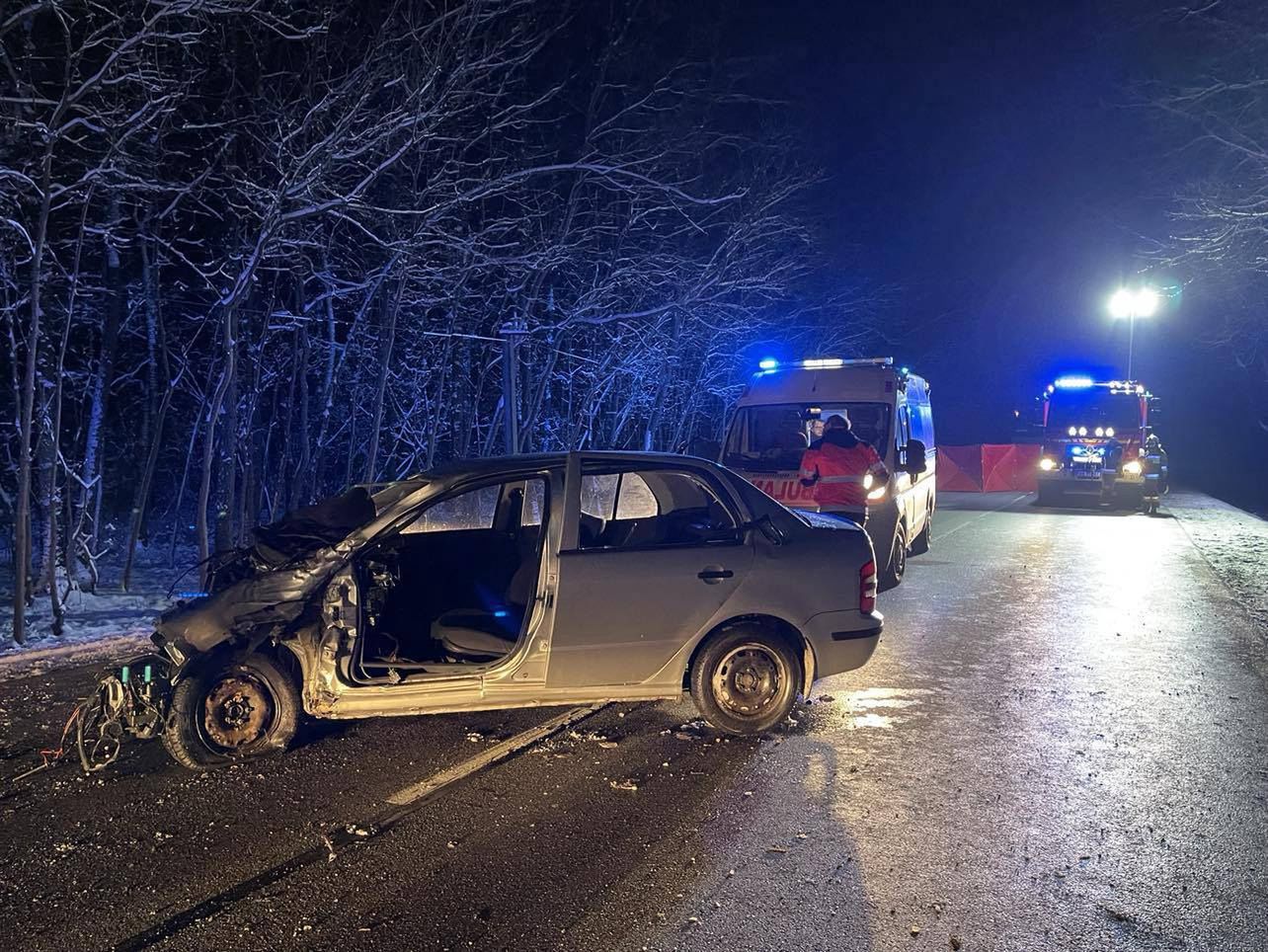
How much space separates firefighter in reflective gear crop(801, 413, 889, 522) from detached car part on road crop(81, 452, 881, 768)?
11.9 ft

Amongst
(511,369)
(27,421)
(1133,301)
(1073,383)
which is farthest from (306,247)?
(1133,301)

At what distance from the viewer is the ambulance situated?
10266 millimetres

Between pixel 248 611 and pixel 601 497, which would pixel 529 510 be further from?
pixel 248 611

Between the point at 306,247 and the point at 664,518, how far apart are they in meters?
7.90

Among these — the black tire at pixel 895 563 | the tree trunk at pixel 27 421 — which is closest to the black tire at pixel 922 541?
the black tire at pixel 895 563

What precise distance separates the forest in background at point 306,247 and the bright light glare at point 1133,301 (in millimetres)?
14773

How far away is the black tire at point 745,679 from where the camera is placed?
211 inches

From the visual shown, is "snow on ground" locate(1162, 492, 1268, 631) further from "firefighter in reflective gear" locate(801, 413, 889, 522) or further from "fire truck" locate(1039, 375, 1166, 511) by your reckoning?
"firefighter in reflective gear" locate(801, 413, 889, 522)

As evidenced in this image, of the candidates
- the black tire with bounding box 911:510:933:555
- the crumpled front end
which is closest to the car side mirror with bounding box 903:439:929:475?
the black tire with bounding box 911:510:933:555

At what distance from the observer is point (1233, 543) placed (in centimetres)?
1456

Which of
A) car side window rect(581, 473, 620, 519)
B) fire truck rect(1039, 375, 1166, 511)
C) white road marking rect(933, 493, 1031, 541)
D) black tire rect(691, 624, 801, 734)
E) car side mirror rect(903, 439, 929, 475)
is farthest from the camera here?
fire truck rect(1039, 375, 1166, 511)

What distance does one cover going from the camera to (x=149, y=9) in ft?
25.9

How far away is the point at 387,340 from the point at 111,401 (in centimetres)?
445

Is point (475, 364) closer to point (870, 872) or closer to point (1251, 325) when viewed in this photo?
point (870, 872)
